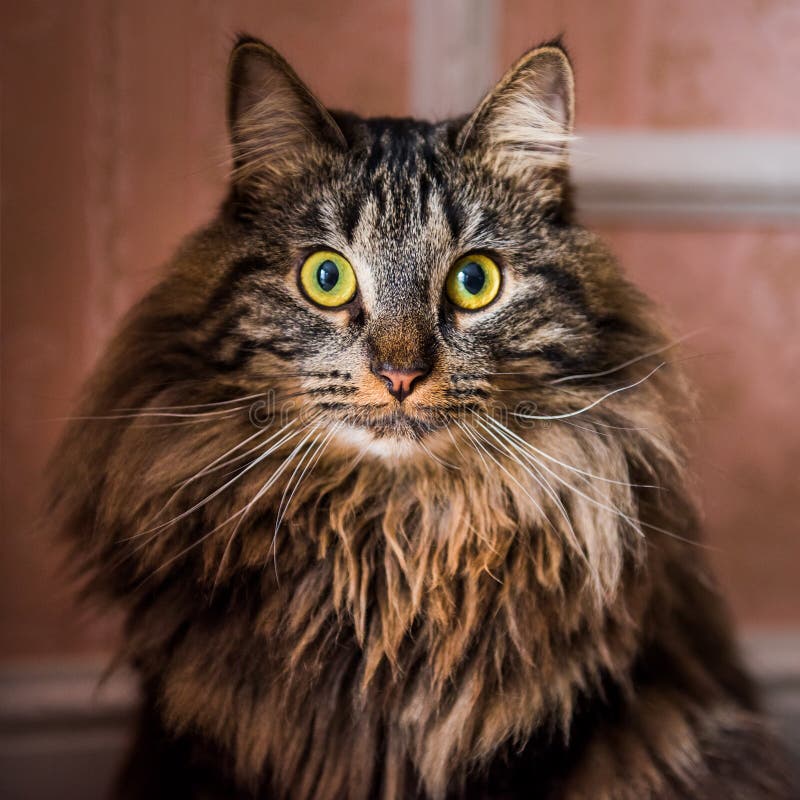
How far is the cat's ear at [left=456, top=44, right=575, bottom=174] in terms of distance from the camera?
36.0 inches

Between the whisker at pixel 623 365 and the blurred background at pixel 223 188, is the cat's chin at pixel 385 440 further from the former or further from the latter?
the blurred background at pixel 223 188

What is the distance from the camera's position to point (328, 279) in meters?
0.92

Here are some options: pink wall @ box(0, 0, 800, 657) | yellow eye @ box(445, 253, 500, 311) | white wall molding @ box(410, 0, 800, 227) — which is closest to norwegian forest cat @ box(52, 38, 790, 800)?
yellow eye @ box(445, 253, 500, 311)

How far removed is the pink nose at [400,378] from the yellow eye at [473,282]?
125 mm

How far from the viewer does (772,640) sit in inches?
68.8

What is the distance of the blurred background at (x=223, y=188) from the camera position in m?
1.45

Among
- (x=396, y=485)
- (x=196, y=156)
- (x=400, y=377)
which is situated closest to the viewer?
(x=400, y=377)

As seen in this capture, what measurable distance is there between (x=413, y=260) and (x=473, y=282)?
83mm

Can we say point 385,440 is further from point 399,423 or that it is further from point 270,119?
point 270,119

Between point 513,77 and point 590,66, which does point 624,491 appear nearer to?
point 513,77

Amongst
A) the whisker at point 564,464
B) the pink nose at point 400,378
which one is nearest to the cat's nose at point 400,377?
the pink nose at point 400,378

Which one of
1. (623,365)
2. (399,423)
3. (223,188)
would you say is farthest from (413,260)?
(223,188)

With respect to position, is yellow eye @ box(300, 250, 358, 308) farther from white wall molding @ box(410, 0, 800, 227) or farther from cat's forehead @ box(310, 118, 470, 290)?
white wall molding @ box(410, 0, 800, 227)

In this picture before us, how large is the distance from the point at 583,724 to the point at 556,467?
0.29 meters
